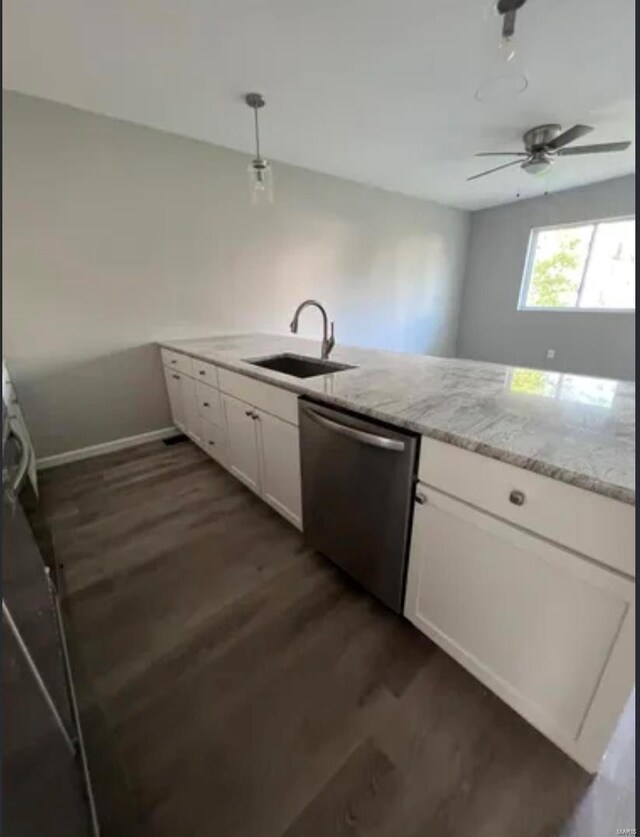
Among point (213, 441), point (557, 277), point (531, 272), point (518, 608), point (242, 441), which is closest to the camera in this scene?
point (518, 608)

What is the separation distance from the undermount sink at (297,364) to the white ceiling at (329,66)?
61.6 inches

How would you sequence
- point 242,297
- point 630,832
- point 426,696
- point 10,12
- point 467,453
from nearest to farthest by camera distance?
point 630,832 < point 467,453 < point 426,696 < point 10,12 < point 242,297

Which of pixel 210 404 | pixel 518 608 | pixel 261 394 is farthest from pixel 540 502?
pixel 210 404

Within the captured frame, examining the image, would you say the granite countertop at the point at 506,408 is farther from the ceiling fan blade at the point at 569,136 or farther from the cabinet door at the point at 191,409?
the ceiling fan blade at the point at 569,136

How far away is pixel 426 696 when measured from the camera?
1184mm

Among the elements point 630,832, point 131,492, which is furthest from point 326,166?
point 630,832

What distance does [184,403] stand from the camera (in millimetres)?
2863

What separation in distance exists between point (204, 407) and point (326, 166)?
2.69 meters

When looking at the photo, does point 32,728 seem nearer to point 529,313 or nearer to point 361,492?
point 361,492

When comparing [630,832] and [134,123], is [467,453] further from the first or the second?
[134,123]

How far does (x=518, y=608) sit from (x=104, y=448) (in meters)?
2.98

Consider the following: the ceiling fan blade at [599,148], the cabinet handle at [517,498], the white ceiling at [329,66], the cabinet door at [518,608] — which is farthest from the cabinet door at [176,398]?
the ceiling fan blade at [599,148]

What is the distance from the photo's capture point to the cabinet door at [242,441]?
2.04m

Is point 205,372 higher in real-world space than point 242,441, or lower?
higher
